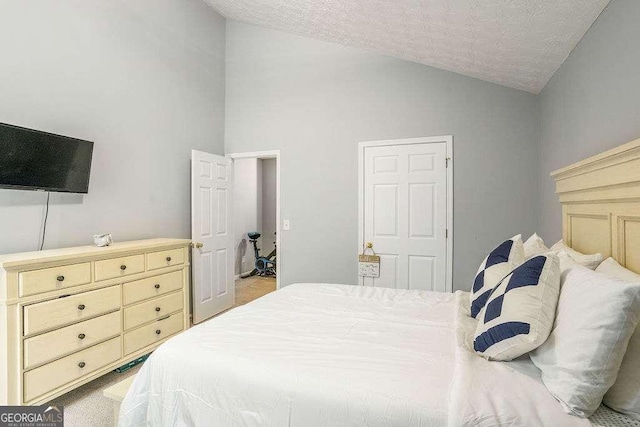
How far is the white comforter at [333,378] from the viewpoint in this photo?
3.29ft

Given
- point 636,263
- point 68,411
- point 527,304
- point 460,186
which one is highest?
point 460,186

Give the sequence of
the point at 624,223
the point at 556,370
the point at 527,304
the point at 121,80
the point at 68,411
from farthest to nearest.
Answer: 1. the point at 121,80
2. the point at 68,411
3. the point at 624,223
4. the point at 527,304
5. the point at 556,370

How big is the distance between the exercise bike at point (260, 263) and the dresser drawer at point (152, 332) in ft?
9.82

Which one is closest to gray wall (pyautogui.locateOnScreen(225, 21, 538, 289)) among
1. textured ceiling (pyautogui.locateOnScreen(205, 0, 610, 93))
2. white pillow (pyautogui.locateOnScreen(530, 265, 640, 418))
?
textured ceiling (pyautogui.locateOnScreen(205, 0, 610, 93))

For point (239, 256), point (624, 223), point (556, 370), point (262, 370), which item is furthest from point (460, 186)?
point (239, 256)

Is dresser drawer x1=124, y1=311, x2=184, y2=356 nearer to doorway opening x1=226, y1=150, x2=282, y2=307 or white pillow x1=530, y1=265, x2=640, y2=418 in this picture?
doorway opening x1=226, y1=150, x2=282, y2=307

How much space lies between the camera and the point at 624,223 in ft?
4.59

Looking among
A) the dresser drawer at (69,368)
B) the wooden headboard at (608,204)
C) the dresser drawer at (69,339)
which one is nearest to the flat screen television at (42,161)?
the dresser drawer at (69,339)

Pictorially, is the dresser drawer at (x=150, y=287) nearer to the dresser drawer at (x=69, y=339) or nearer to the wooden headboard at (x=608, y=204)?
the dresser drawer at (x=69, y=339)

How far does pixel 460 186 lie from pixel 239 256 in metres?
4.10

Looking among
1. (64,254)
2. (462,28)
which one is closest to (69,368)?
(64,254)

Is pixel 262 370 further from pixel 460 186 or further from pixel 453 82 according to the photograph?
pixel 453 82

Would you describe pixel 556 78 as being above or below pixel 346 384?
above

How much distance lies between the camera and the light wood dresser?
189 centimetres
